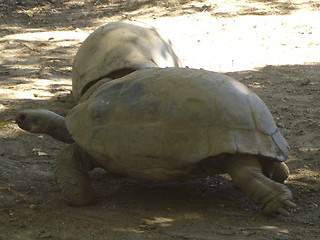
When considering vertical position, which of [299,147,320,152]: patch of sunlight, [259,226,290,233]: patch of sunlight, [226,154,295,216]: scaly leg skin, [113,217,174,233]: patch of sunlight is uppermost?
[226,154,295,216]: scaly leg skin

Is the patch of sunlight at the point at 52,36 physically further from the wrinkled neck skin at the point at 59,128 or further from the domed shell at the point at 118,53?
the wrinkled neck skin at the point at 59,128

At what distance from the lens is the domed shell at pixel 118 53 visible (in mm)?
5965

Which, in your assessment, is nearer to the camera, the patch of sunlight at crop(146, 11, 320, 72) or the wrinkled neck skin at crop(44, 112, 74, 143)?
the wrinkled neck skin at crop(44, 112, 74, 143)

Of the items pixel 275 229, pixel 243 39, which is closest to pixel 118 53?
pixel 275 229

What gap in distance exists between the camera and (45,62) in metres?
8.11

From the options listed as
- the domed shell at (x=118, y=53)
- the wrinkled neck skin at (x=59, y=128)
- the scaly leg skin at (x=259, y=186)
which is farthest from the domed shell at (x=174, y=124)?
the domed shell at (x=118, y=53)

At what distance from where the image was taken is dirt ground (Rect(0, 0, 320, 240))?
11.9 ft

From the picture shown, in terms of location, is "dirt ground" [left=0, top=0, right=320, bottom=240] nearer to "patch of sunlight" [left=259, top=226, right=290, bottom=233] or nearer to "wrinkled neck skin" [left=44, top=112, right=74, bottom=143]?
"patch of sunlight" [left=259, top=226, right=290, bottom=233]

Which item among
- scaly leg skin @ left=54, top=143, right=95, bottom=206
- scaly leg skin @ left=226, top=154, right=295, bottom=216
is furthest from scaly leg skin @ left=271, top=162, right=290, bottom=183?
scaly leg skin @ left=54, top=143, right=95, bottom=206

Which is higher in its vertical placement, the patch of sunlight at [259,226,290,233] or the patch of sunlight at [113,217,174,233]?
the patch of sunlight at [259,226,290,233]

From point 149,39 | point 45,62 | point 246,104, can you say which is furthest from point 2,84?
point 246,104

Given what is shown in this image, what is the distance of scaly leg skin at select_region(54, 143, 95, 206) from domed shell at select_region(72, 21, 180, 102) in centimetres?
190

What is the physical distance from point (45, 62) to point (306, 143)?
4146 millimetres

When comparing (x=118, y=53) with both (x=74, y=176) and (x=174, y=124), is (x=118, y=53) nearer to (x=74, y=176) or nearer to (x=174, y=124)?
(x=74, y=176)
